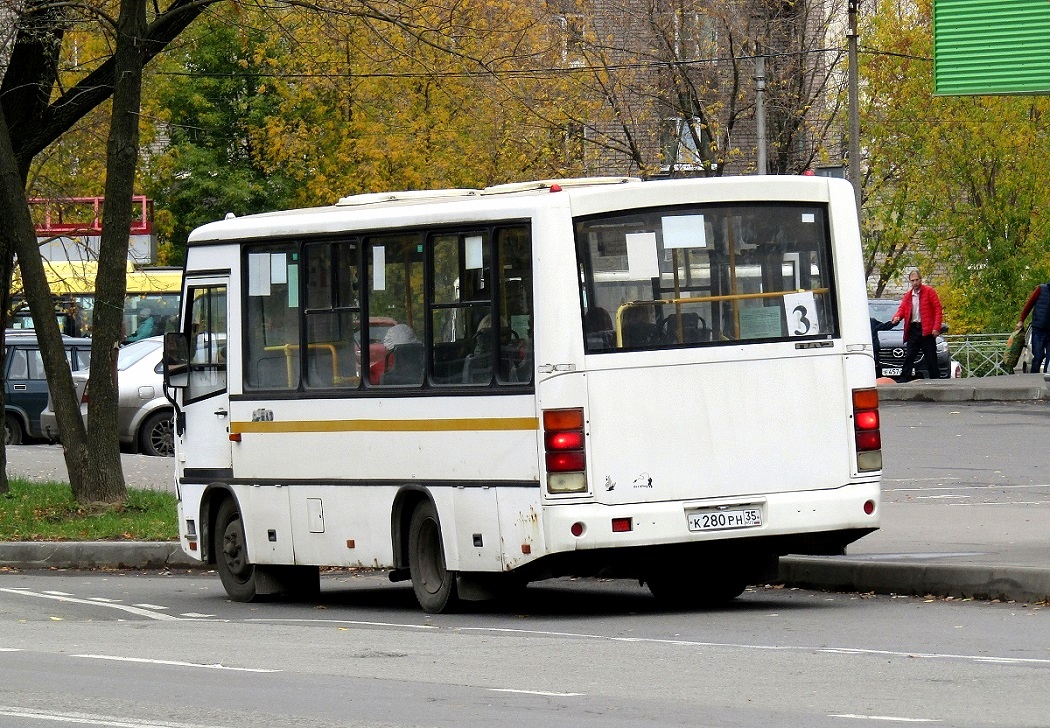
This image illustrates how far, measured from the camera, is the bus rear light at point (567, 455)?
38.5ft

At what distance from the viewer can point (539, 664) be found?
986 centimetres

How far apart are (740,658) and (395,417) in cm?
368

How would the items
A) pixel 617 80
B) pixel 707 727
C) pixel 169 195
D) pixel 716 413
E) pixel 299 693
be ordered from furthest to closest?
1. pixel 169 195
2. pixel 617 80
3. pixel 716 413
4. pixel 299 693
5. pixel 707 727

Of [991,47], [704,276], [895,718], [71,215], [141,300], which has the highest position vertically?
[991,47]

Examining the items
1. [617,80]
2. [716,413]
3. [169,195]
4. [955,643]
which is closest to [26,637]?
[716,413]

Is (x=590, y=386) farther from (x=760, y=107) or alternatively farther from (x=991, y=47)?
(x=760, y=107)

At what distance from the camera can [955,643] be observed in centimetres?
1027

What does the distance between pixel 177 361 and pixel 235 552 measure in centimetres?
150

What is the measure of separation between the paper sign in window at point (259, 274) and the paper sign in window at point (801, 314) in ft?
12.4

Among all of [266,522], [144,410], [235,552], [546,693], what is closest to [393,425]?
[266,522]

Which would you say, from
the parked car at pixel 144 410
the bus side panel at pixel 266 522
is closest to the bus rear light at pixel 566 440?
the bus side panel at pixel 266 522

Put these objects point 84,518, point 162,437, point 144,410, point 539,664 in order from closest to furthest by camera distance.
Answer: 1. point 539,664
2. point 84,518
3. point 144,410
4. point 162,437

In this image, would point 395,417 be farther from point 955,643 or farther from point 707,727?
point 707,727

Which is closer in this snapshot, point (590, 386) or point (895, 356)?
point (590, 386)
